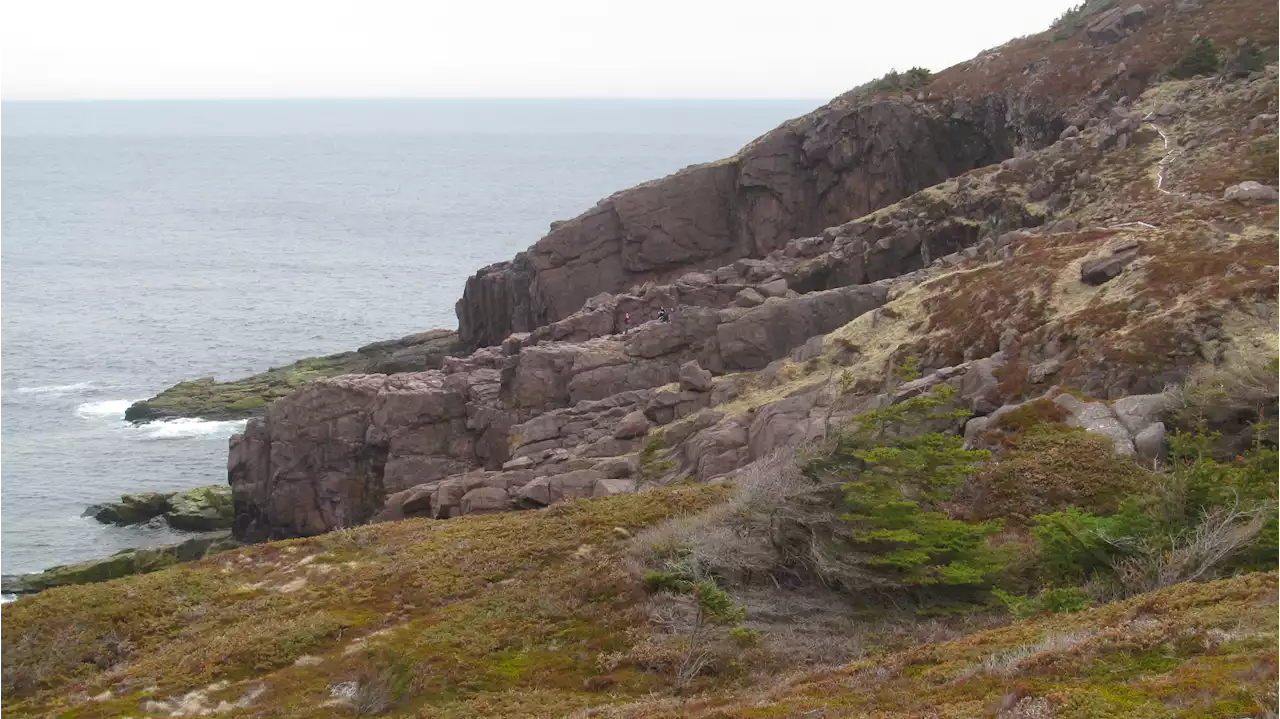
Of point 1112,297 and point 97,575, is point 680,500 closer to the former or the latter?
point 1112,297

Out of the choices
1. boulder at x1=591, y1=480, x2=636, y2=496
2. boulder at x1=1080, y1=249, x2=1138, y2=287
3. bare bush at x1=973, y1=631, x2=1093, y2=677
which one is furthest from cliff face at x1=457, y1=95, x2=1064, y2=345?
bare bush at x1=973, y1=631, x2=1093, y2=677

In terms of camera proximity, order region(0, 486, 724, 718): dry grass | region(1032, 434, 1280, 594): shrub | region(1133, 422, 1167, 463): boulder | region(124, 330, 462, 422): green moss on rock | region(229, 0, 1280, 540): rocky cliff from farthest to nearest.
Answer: region(124, 330, 462, 422): green moss on rock → region(229, 0, 1280, 540): rocky cliff → region(1133, 422, 1167, 463): boulder → region(0, 486, 724, 718): dry grass → region(1032, 434, 1280, 594): shrub

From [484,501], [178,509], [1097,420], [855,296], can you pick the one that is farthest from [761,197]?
[1097,420]

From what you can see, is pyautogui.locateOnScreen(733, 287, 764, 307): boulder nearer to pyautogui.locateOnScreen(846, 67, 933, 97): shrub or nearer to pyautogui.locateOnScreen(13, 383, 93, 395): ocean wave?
pyautogui.locateOnScreen(846, 67, 933, 97): shrub

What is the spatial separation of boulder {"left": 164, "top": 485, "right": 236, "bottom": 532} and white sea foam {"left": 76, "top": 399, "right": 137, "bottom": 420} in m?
20.4

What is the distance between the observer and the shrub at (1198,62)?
67062mm

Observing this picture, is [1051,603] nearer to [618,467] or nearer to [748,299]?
[618,467]

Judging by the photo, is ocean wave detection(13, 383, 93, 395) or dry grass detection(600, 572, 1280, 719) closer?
dry grass detection(600, 572, 1280, 719)

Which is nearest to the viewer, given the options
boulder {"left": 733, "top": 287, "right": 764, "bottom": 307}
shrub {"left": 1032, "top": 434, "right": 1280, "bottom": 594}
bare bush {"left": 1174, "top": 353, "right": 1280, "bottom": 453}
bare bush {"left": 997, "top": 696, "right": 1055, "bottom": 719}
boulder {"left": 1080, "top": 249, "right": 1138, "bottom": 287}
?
bare bush {"left": 997, "top": 696, "right": 1055, "bottom": 719}

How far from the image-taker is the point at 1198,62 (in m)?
67.4

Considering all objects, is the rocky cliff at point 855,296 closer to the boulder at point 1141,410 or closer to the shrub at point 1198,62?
the boulder at point 1141,410

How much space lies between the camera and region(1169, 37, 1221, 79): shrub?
67062mm

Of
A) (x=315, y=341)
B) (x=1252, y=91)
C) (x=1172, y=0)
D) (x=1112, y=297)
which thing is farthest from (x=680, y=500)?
(x=315, y=341)

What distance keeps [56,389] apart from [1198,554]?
86.2 metres
